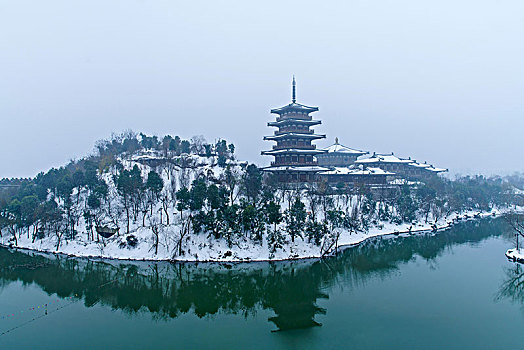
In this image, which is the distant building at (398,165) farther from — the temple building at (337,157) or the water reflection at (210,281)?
the water reflection at (210,281)

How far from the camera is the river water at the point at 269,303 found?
18.1 m

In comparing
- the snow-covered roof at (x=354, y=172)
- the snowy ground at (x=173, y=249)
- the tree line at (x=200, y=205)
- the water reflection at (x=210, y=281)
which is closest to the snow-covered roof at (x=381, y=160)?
the snow-covered roof at (x=354, y=172)

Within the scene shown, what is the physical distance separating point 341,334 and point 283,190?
28375 millimetres

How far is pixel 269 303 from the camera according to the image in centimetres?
2369

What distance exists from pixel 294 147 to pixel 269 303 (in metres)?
31.4

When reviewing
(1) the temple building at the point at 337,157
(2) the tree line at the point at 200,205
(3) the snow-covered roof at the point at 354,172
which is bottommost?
(2) the tree line at the point at 200,205

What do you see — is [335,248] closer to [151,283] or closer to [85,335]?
[151,283]

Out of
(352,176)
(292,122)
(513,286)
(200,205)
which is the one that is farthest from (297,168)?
(513,286)

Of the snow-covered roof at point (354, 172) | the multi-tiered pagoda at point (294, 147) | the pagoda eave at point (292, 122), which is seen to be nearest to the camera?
the multi-tiered pagoda at point (294, 147)

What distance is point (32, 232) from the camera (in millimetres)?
40344

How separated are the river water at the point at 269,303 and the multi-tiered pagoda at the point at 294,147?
17.3 metres

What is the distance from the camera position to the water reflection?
23.0 m

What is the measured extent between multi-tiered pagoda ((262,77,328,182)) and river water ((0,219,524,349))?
1730cm

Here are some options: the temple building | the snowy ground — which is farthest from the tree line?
the temple building
